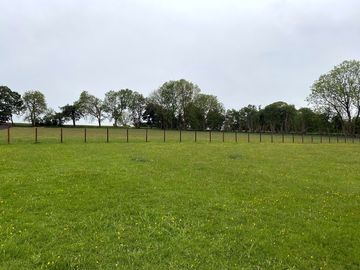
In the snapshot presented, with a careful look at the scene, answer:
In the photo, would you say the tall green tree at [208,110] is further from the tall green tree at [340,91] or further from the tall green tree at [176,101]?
the tall green tree at [340,91]

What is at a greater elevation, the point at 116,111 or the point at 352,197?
the point at 116,111

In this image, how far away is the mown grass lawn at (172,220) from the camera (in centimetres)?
531

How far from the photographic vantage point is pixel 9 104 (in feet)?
345

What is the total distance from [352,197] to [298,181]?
2.34 m

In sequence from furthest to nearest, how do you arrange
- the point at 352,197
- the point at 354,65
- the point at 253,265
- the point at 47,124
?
the point at 47,124 → the point at 354,65 → the point at 352,197 → the point at 253,265

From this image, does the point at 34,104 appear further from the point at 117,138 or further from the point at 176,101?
the point at 117,138

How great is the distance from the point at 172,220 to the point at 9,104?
112 meters

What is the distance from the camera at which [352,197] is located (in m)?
9.77

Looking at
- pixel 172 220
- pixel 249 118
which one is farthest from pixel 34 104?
pixel 172 220

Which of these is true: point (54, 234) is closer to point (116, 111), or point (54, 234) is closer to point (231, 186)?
point (231, 186)

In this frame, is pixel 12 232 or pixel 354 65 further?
pixel 354 65

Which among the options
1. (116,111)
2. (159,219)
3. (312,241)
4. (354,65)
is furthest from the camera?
(116,111)

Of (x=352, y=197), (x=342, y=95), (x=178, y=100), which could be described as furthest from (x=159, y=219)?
(x=178, y=100)

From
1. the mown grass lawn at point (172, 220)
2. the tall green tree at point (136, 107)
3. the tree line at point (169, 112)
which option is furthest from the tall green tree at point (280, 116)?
the mown grass lawn at point (172, 220)
